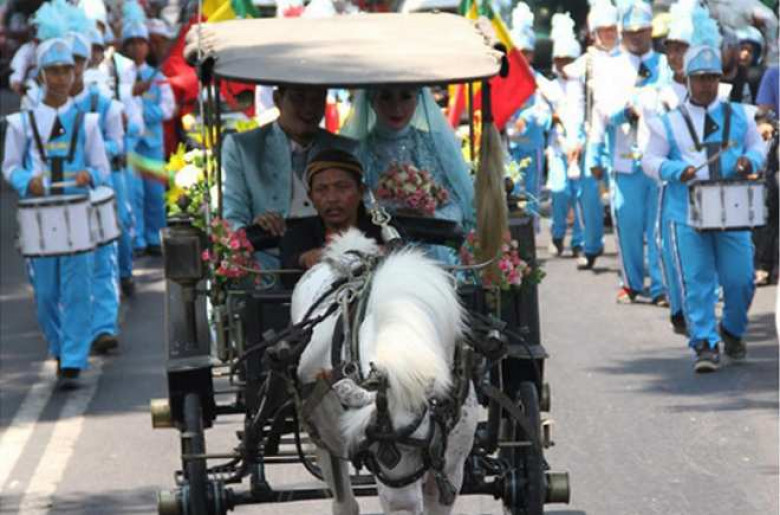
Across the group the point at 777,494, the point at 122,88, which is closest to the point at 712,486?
the point at 777,494

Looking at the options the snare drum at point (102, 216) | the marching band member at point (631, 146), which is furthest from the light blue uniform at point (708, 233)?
the snare drum at point (102, 216)

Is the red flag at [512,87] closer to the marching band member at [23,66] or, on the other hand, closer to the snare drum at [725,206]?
the snare drum at [725,206]

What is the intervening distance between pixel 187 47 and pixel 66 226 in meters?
4.89

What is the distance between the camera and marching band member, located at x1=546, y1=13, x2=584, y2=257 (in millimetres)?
20734

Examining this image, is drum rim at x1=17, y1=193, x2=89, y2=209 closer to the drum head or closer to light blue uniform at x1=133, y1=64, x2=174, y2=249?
the drum head

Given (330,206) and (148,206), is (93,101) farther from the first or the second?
(330,206)

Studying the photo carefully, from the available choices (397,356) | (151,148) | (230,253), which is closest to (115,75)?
(151,148)

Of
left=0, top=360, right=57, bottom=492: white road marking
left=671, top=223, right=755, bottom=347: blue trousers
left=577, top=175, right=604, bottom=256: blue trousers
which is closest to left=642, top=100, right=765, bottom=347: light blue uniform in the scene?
left=671, top=223, right=755, bottom=347: blue trousers

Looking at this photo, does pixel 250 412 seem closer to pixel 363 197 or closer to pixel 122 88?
pixel 363 197

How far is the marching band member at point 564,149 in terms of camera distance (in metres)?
20.7

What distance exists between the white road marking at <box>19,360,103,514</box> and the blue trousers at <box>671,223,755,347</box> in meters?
4.01

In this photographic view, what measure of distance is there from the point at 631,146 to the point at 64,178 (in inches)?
201

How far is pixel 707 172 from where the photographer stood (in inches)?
595

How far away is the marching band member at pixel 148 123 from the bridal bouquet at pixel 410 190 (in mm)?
12167
